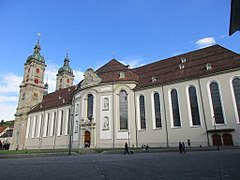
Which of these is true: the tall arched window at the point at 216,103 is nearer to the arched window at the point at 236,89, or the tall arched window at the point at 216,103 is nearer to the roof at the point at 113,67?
the arched window at the point at 236,89

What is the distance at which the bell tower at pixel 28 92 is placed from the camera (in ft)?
180

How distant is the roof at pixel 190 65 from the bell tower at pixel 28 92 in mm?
35232

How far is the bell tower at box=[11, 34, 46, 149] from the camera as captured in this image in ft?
180

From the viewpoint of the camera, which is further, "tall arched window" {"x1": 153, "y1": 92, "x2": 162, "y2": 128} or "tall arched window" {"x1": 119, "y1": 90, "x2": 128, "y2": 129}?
"tall arched window" {"x1": 119, "y1": 90, "x2": 128, "y2": 129}

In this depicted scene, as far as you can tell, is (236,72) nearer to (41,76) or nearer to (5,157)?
(5,157)

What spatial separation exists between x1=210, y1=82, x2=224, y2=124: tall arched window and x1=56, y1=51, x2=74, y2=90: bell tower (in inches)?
2160

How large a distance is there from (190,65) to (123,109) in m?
13.7

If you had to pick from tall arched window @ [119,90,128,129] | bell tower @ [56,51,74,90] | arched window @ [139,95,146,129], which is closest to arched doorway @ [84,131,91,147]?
tall arched window @ [119,90,128,129]

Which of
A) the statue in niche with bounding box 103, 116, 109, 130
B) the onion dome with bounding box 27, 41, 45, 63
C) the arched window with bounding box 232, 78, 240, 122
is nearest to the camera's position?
the arched window with bounding box 232, 78, 240, 122

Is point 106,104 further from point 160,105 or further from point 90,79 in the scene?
point 160,105

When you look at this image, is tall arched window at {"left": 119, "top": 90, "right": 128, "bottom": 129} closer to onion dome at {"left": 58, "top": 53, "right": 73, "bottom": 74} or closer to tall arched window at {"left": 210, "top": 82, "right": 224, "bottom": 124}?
tall arched window at {"left": 210, "top": 82, "right": 224, "bottom": 124}

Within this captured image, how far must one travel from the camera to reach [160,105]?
1231 inches

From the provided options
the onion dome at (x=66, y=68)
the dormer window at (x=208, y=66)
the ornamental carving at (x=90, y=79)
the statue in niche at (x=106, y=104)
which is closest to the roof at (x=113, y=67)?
the ornamental carving at (x=90, y=79)

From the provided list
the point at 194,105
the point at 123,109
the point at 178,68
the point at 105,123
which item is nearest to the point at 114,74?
the point at 123,109
